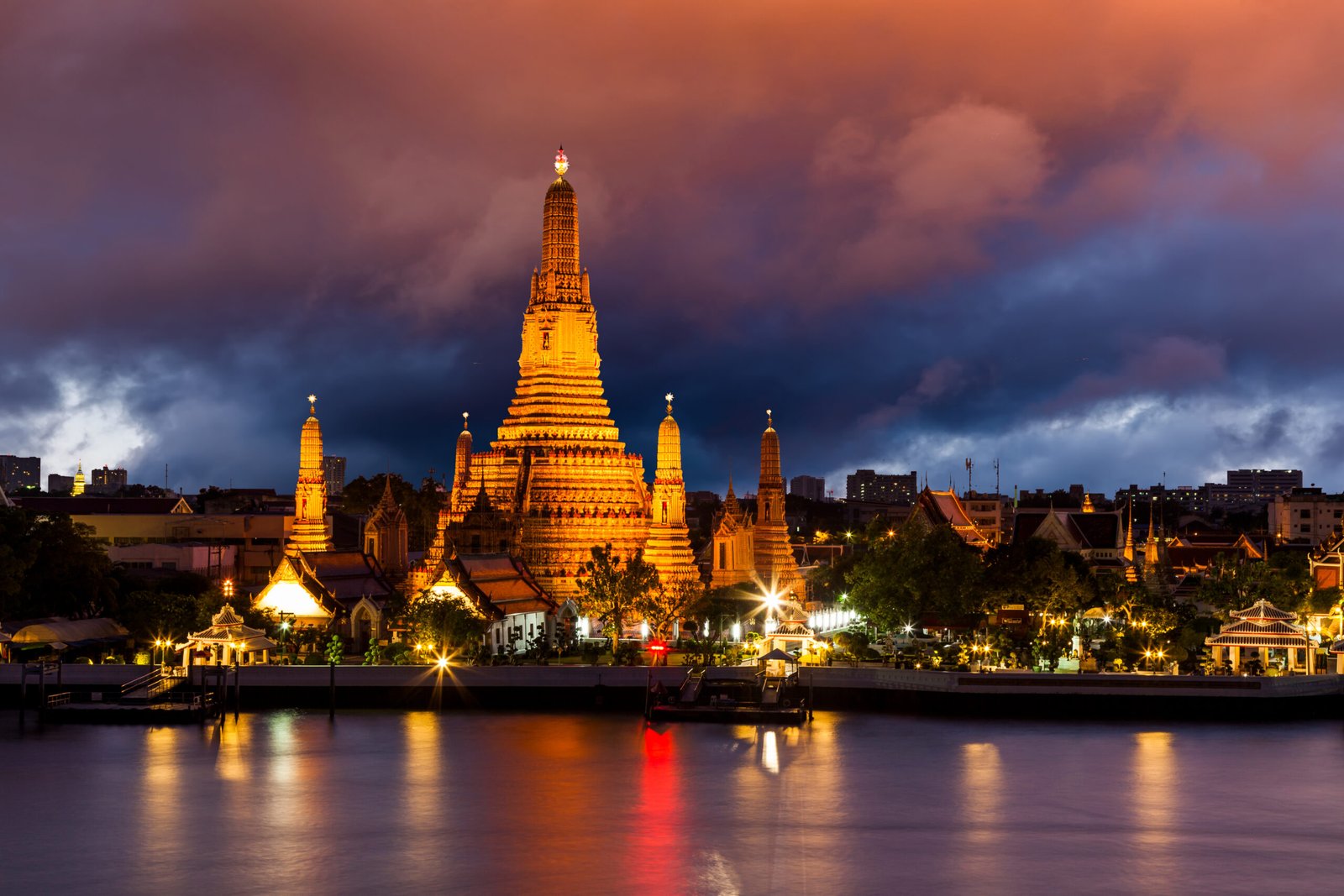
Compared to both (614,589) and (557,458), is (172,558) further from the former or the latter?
(614,589)

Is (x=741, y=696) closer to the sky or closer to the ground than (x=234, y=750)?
closer to the sky

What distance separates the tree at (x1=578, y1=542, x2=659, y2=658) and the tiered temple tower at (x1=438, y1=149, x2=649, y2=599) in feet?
13.3

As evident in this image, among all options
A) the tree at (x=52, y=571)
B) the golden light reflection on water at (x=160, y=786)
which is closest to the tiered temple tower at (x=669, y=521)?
the tree at (x=52, y=571)

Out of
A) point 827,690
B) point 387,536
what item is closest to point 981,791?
point 827,690

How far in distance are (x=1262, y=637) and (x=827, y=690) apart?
16.8 meters

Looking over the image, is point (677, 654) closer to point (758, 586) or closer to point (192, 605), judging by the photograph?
point (758, 586)

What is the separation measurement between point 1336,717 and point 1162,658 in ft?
24.5

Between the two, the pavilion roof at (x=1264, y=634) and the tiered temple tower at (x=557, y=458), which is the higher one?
the tiered temple tower at (x=557, y=458)

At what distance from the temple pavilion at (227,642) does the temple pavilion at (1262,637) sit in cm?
3682

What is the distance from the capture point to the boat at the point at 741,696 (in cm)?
6881

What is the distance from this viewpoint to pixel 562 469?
300 ft

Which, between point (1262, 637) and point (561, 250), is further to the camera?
point (561, 250)

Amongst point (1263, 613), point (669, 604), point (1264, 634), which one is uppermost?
point (669, 604)

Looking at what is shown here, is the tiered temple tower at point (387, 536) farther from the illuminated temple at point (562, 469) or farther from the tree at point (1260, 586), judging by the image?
the tree at point (1260, 586)
